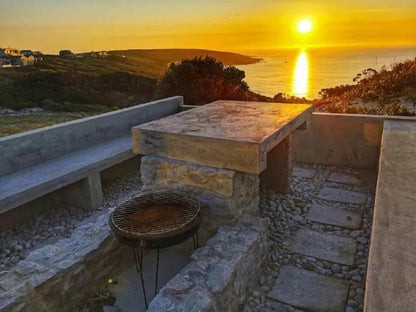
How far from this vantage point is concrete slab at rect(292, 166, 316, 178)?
17.3ft

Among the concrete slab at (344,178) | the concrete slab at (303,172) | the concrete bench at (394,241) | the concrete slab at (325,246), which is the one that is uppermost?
the concrete bench at (394,241)

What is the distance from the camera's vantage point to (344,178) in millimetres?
5105

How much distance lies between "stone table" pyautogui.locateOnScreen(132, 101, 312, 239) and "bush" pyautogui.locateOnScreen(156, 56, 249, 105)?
4.56m

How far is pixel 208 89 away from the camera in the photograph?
28.2 ft

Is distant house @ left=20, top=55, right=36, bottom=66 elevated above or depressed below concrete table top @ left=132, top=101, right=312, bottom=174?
above

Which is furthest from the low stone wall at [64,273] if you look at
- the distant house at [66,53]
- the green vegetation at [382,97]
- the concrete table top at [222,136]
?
the distant house at [66,53]

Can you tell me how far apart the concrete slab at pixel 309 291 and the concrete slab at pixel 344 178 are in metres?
2.31

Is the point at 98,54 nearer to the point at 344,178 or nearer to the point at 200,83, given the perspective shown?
the point at 200,83

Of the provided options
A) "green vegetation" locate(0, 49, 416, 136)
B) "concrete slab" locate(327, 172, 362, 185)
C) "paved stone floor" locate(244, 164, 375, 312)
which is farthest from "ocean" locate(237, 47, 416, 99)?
"paved stone floor" locate(244, 164, 375, 312)

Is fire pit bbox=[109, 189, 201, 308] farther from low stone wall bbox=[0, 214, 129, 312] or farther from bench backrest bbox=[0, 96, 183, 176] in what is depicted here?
bench backrest bbox=[0, 96, 183, 176]

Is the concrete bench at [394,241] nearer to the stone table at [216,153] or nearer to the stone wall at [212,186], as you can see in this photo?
the stone table at [216,153]

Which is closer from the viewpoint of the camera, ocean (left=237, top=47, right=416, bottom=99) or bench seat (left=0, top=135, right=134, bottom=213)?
bench seat (left=0, top=135, right=134, bottom=213)

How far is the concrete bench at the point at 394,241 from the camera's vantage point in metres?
1.65

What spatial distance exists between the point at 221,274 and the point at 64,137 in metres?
3.78
